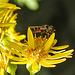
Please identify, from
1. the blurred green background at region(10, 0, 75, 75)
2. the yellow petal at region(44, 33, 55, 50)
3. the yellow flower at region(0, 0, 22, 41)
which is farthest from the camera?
the blurred green background at region(10, 0, 75, 75)

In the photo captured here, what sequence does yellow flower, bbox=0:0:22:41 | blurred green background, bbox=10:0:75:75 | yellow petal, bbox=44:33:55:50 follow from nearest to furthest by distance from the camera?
yellow flower, bbox=0:0:22:41 → yellow petal, bbox=44:33:55:50 → blurred green background, bbox=10:0:75:75

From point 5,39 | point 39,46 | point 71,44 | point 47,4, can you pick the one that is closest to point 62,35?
point 71,44

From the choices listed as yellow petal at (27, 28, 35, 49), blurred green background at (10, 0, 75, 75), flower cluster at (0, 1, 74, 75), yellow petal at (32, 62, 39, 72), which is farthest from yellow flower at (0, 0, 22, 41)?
blurred green background at (10, 0, 75, 75)

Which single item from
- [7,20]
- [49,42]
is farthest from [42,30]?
[7,20]

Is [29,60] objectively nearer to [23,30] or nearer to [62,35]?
[23,30]

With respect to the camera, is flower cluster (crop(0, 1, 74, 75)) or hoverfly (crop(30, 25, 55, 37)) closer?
flower cluster (crop(0, 1, 74, 75))

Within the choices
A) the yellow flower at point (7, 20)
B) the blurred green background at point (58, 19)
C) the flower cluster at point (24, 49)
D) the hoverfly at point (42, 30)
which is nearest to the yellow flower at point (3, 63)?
the flower cluster at point (24, 49)

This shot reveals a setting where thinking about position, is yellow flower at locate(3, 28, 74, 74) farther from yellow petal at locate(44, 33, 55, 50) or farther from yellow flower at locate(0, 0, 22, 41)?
yellow flower at locate(0, 0, 22, 41)

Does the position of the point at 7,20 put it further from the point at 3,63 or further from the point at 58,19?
the point at 58,19
